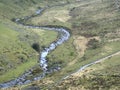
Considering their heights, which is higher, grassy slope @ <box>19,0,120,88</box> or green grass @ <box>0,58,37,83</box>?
grassy slope @ <box>19,0,120,88</box>

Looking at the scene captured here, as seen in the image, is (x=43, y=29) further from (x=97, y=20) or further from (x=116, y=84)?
(x=116, y=84)

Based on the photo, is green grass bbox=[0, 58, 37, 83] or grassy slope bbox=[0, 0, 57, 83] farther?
grassy slope bbox=[0, 0, 57, 83]

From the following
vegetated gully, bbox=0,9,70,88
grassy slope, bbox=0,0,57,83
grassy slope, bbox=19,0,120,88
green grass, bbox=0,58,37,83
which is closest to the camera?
vegetated gully, bbox=0,9,70,88

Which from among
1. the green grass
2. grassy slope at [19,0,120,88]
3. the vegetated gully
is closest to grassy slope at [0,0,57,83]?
the green grass

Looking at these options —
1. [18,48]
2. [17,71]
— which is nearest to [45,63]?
[17,71]

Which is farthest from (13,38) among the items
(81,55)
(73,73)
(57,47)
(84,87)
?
(84,87)

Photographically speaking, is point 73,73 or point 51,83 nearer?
point 51,83

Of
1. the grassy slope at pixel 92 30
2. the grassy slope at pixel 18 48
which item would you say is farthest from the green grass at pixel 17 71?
the grassy slope at pixel 92 30

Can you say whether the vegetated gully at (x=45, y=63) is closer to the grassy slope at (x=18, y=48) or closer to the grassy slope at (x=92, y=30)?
the grassy slope at (x=18, y=48)

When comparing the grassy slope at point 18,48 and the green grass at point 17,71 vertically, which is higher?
the grassy slope at point 18,48

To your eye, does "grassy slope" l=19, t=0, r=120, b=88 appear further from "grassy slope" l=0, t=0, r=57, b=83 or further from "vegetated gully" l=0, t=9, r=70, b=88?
"grassy slope" l=0, t=0, r=57, b=83

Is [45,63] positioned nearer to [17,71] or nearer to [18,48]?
[17,71]
